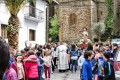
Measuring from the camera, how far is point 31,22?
28.5 metres

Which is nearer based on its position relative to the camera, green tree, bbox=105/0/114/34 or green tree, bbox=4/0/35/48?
green tree, bbox=4/0/35/48

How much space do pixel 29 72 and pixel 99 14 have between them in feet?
144

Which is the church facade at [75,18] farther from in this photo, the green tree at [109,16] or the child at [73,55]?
the child at [73,55]

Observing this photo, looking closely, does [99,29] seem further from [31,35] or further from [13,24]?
[13,24]

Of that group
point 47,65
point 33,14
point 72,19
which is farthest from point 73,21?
point 47,65

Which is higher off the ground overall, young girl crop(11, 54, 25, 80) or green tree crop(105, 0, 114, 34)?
green tree crop(105, 0, 114, 34)

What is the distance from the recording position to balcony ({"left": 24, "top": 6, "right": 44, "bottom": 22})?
88.0ft

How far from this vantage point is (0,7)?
73.8ft

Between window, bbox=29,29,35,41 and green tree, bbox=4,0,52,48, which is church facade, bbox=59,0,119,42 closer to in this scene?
window, bbox=29,29,35,41

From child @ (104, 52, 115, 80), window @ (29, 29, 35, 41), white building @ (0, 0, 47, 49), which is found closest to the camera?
child @ (104, 52, 115, 80)

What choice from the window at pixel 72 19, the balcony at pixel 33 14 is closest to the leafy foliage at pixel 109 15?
the window at pixel 72 19

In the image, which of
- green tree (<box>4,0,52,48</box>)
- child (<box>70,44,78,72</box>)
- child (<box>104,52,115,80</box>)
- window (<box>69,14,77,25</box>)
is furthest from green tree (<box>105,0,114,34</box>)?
child (<box>104,52,115,80</box>)

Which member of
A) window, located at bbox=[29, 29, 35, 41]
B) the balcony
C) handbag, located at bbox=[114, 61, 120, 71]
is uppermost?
the balcony

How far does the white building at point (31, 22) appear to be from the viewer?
23.2m
